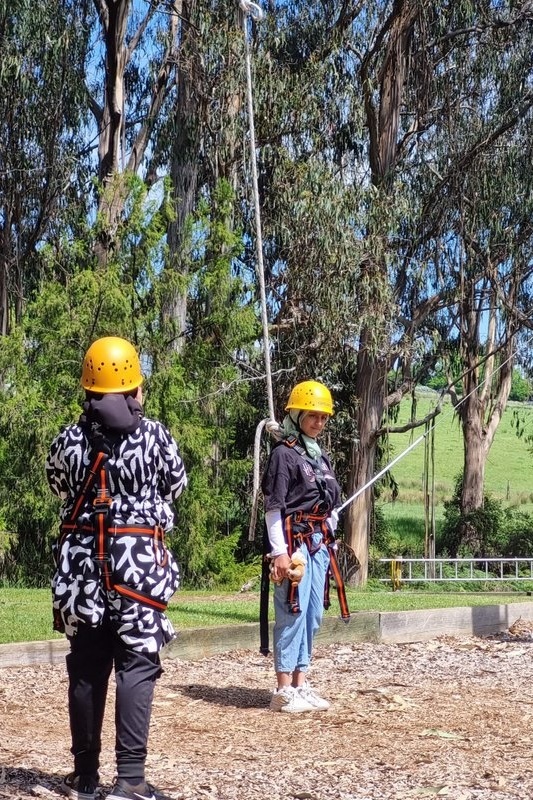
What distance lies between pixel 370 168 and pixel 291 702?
48.1 feet

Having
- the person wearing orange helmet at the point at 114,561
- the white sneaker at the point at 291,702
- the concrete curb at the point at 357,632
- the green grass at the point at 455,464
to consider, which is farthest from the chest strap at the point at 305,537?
the green grass at the point at 455,464

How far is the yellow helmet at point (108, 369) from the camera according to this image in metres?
4.50

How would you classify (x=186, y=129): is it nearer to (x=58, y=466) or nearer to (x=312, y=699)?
(x=312, y=699)

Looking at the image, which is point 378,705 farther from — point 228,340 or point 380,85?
point 380,85

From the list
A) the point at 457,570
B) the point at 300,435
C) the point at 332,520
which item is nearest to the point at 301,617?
the point at 332,520

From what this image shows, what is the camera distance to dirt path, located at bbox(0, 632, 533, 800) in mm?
4984

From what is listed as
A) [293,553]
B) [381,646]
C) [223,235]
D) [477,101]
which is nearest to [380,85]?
[477,101]

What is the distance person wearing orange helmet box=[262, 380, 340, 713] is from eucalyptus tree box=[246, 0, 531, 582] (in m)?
11.6

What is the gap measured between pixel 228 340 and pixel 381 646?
29.5ft

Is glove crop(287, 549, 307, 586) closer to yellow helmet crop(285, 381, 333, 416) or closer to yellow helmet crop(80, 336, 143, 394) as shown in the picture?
yellow helmet crop(285, 381, 333, 416)

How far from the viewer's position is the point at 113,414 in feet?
14.4

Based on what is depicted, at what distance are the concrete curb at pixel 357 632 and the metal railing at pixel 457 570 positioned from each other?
9.49 m

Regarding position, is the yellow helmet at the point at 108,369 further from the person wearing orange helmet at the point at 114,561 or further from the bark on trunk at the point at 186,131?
the bark on trunk at the point at 186,131

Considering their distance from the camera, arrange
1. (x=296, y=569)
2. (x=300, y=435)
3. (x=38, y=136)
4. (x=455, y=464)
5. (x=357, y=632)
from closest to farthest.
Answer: (x=296, y=569) < (x=300, y=435) < (x=357, y=632) < (x=38, y=136) < (x=455, y=464)
